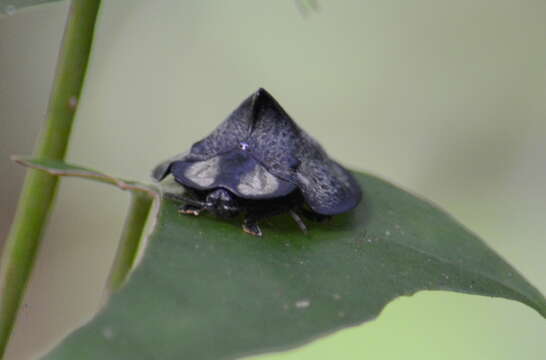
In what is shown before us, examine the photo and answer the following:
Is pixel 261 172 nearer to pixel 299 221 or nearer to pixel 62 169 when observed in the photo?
pixel 299 221

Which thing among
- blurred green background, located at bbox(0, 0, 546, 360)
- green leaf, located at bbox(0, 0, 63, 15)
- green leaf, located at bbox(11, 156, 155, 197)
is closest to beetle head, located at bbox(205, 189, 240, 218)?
green leaf, located at bbox(11, 156, 155, 197)

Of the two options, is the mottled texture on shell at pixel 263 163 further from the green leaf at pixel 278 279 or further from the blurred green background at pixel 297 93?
the blurred green background at pixel 297 93

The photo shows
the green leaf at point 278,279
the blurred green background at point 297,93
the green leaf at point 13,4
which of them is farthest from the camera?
the blurred green background at point 297,93

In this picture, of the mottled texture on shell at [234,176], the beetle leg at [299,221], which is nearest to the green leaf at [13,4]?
the mottled texture on shell at [234,176]

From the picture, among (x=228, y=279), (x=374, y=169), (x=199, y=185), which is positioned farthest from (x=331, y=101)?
(x=228, y=279)

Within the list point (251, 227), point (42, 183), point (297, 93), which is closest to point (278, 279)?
point (251, 227)

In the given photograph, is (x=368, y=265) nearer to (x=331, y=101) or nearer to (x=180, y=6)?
(x=331, y=101)
